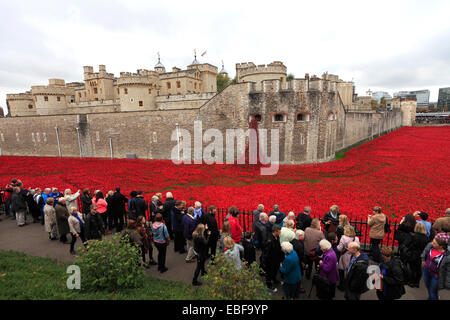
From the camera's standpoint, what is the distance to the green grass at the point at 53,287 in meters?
4.72

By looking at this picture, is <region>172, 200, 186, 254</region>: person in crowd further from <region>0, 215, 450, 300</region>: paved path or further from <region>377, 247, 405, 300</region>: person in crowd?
<region>377, 247, 405, 300</region>: person in crowd

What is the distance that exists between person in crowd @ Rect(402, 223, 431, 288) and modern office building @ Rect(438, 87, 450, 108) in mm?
195089

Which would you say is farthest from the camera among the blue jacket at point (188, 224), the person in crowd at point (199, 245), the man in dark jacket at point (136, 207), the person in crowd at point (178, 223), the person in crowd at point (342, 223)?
the man in dark jacket at point (136, 207)

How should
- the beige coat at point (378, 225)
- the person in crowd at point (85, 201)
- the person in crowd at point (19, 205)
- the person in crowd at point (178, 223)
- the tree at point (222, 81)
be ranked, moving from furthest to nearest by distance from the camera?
the tree at point (222, 81)
the person in crowd at point (19, 205)
the person in crowd at point (85, 201)
the person in crowd at point (178, 223)
the beige coat at point (378, 225)

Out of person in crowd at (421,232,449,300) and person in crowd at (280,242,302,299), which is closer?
person in crowd at (421,232,449,300)

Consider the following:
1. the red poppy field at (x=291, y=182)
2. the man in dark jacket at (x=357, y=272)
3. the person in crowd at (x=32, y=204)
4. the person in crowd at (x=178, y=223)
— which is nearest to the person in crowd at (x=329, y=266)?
the man in dark jacket at (x=357, y=272)

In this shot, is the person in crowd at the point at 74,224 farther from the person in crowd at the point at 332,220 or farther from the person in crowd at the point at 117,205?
the person in crowd at the point at 332,220

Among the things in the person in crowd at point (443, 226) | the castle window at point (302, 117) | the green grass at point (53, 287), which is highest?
the castle window at point (302, 117)

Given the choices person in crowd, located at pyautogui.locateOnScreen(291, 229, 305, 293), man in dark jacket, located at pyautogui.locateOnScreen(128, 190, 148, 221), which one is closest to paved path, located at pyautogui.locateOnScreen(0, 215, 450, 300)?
person in crowd, located at pyautogui.locateOnScreen(291, 229, 305, 293)

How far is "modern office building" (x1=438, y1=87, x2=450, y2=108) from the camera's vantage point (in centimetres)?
14823

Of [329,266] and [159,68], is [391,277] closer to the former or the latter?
[329,266]

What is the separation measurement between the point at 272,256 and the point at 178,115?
21.5 m
